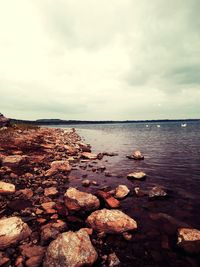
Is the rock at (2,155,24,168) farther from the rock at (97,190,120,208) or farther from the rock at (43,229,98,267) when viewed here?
the rock at (43,229,98,267)

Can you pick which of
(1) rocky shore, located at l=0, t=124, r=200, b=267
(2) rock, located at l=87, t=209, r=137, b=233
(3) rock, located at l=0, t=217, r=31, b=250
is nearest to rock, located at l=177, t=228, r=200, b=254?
(1) rocky shore, located at l=0, t=124, r=200, b=267

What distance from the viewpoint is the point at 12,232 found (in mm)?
5535

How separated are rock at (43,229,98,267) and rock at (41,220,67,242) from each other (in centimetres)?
98

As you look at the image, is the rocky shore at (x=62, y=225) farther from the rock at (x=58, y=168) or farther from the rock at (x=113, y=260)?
the rock at (x=58, y=168)

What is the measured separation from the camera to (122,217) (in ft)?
21.9

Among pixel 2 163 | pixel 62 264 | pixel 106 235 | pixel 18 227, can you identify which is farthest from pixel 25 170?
pixel 62 264

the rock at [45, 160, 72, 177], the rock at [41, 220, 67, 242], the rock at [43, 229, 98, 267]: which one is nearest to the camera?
the rock at [43, 229, 98, 267]

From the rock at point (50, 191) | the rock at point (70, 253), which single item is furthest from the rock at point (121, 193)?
the rock at point (70, 253)

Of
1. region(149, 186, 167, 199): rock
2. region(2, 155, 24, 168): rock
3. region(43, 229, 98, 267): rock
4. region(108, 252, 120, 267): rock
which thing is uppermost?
region(2, 155, 24, 168): rock

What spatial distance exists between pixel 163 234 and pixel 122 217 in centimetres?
145

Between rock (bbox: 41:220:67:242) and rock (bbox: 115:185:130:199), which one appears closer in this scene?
rock (bbox: 41:220:67:242)

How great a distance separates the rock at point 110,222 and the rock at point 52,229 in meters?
0.93

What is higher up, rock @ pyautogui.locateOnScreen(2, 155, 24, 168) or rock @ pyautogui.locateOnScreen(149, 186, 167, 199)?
rock @ pyautogui.locateOnScreen(2, 155, 24, 168)

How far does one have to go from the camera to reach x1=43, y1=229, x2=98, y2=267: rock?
185 inches
